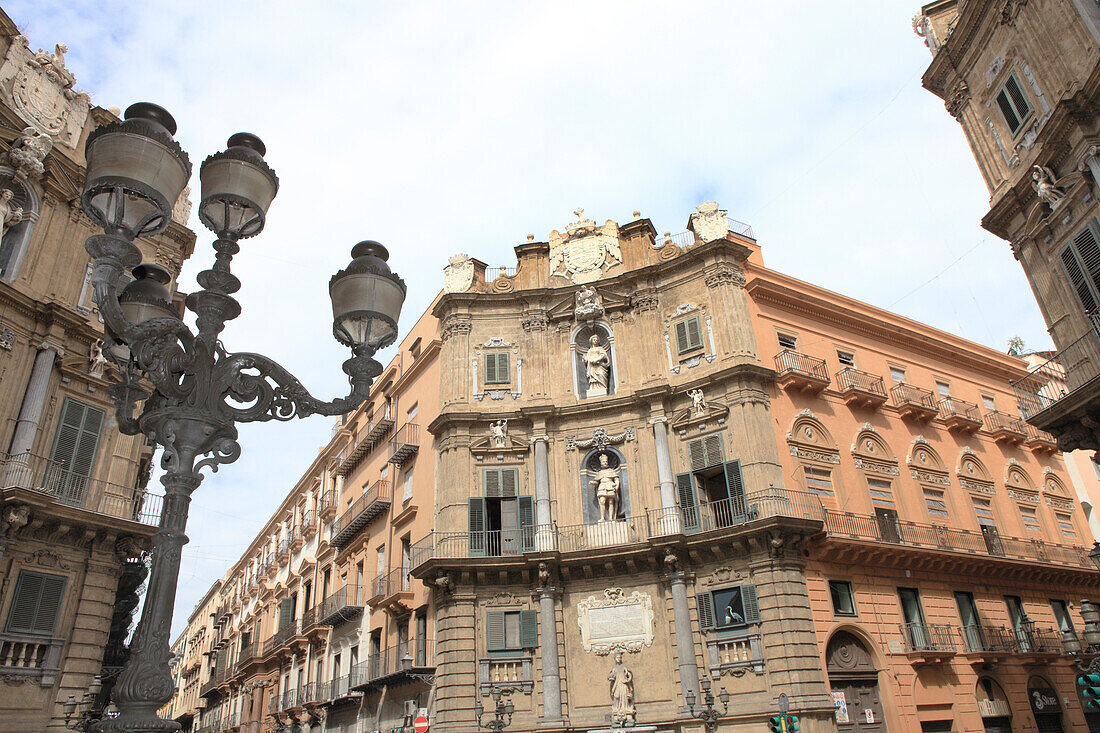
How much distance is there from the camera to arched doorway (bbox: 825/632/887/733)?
1917 cm

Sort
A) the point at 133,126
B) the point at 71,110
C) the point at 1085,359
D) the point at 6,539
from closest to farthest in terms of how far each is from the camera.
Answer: the point at 133,126, the point at 1085,359, the point at 6,539, the point at 71,110

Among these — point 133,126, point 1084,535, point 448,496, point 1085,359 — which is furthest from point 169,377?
point 1084,535

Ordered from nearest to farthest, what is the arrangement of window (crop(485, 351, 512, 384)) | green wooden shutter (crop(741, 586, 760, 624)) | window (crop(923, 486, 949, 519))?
green wooden shutter (crop(741, 586, 760, 624)) < window (crop(923, 486, 949, 519)) < window (crop(485, 351, 512, 384))

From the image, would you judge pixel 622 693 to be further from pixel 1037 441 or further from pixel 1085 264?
pixel 1037 441

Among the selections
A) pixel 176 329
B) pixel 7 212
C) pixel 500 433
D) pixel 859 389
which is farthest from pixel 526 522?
pixel 176 329

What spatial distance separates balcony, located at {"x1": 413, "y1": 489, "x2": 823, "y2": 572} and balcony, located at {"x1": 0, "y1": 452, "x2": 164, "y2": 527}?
8.23 meters

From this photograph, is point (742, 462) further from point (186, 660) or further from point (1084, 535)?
point (186, 660)

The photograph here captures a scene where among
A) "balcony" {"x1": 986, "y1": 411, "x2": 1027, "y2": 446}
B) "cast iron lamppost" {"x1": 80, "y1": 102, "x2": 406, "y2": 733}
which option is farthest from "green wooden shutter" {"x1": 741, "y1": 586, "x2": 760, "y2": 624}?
"cast iron lamppost" {"x1": 80, "y1": 102, "x2": 406, "y2": 733}

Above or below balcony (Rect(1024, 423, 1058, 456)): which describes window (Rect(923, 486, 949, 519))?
below

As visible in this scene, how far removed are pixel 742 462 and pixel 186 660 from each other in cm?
6520

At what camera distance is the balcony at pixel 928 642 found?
20562 millimetres

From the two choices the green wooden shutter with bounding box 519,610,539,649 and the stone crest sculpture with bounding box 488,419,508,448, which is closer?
the green wooden shutter with bounding box 519,610,539,649

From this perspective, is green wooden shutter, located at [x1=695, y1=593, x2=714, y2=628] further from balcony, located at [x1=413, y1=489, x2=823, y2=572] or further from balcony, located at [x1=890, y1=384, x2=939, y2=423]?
balcony, located at [x1=890, y1=384, x2=939, y2=423]

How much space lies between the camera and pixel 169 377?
Result: 6043 mm
